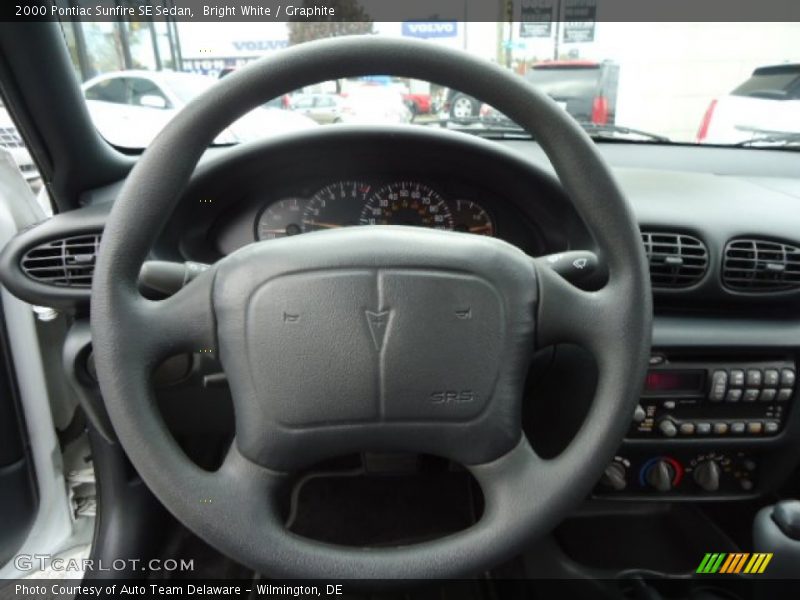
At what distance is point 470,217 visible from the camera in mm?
1377

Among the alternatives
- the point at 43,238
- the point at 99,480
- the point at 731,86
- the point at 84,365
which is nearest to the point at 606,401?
the point at 84,365

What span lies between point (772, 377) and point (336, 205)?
3.18ft

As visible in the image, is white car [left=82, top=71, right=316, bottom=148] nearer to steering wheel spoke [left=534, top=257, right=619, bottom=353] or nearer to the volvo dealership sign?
the volvo dealership sign

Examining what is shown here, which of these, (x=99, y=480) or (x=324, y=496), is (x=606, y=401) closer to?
(x=324, y=496)

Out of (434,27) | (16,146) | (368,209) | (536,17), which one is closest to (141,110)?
(16,146)

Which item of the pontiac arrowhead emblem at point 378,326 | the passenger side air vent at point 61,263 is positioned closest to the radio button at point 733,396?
the pontiac arrowhead emblem at point 378,326

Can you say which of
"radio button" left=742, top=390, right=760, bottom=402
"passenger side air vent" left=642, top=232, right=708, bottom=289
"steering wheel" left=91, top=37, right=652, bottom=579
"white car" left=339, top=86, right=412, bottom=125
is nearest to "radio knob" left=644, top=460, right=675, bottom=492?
"radio button" left=742, top=390, right=760, bottom=402

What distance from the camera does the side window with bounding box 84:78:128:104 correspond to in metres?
1.50

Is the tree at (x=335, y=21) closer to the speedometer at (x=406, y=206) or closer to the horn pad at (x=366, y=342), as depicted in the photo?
the speedometer at (x=406, y=206)

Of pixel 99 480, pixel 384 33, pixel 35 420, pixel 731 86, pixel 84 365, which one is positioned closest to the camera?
pixel 384 33

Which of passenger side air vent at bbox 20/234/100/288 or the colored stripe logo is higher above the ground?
passenger side air vent at bbox 20/234/100/288

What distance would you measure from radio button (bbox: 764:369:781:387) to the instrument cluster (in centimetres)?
63

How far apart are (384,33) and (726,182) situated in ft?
3.82

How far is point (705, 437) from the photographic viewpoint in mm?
1297
